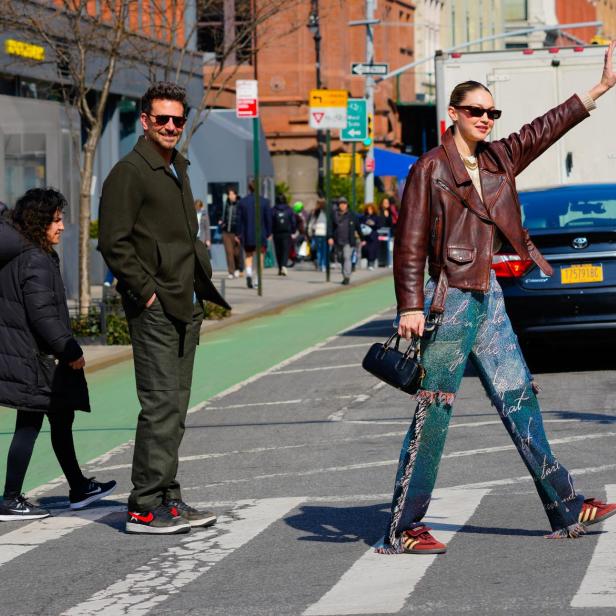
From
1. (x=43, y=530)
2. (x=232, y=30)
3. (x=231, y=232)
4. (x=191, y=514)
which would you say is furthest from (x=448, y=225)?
(x=231, y=232)

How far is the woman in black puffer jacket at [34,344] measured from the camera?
8867mm

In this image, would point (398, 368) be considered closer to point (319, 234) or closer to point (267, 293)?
point (267, 293)

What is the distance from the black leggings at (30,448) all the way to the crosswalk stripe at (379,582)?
2029 mm

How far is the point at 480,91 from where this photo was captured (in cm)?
725

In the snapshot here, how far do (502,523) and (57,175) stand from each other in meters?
19.1

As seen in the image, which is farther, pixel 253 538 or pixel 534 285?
pixel 534 285

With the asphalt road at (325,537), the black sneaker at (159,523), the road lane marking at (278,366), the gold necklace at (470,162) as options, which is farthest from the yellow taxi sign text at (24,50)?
the gold necklace at (470,162)

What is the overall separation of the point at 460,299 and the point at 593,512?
1118 mm

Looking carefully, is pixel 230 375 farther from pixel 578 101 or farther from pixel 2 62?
pixel 2 62

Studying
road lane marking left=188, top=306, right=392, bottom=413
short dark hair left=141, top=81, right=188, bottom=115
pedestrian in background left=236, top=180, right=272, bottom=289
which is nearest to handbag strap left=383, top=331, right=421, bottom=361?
short dark hair left=141, top=81, right=188, bottom=115

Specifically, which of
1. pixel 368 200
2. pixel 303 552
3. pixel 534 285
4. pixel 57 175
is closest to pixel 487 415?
pixel 534 285

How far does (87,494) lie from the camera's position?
907 centimetres

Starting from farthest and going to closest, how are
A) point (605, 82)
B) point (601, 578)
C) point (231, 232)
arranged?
point (231, 232) → point (605, 82) → point (601, 578)

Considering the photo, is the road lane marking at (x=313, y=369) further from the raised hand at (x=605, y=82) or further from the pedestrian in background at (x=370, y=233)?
the pedestrian in background at (x=370, y=233)
